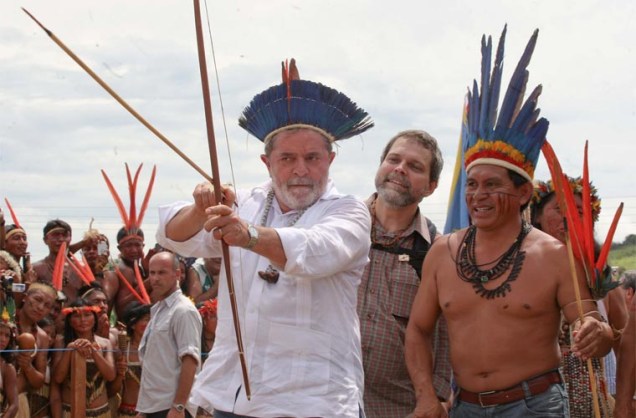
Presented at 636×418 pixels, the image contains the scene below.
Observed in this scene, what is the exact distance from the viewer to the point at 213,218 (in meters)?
3.58

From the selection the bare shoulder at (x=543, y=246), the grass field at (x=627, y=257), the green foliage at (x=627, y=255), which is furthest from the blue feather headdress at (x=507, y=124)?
the grass field at (x=627, y=257)

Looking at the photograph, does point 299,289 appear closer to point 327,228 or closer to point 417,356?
point 327,228

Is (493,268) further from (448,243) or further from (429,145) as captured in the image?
(429,145)

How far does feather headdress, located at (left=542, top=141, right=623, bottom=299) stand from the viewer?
4707 millimetres

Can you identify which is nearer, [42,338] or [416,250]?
[416,250]

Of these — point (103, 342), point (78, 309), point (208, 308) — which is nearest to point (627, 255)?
point (208, 308)

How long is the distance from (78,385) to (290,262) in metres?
4.58

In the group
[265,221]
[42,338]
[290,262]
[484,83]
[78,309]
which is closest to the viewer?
[290,262]

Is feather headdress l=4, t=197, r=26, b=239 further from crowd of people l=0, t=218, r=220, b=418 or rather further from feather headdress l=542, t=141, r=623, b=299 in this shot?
feather headdress l=542, t=141, r=623, b=299

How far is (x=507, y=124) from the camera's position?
500cm

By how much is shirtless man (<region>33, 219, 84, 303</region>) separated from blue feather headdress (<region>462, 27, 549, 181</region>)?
16.7ft

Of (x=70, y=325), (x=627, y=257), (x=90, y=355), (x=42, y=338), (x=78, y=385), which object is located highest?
(x=627, y=257)

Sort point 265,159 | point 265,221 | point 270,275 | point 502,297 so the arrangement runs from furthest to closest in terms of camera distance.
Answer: point 502,297 < point 265,159 < point 265,221 < point 270,275

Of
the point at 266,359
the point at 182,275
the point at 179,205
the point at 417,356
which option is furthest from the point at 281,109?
the point at 182,275
